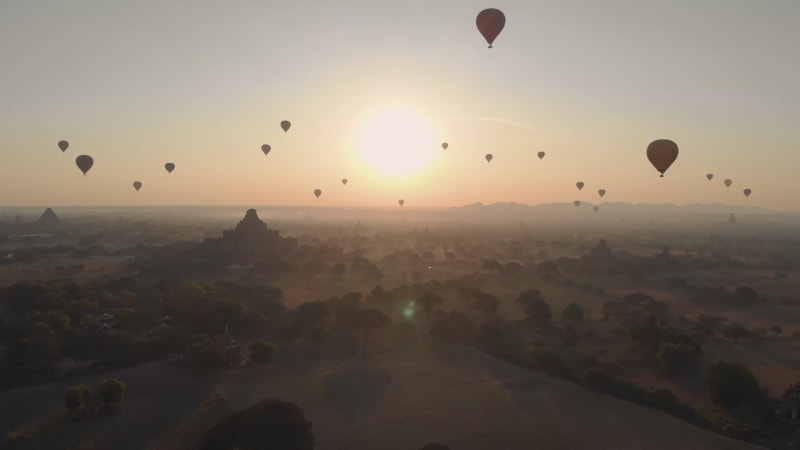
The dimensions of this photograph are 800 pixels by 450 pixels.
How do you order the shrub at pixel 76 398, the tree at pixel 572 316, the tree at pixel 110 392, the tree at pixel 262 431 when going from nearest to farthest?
1. the tree at pixel 262 431
2. the shrub at pixel 76 398
3. the tree at pixel 110 392
4. the tree at pixel 572 316

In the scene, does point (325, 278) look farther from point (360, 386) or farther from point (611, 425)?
point (611, 425)

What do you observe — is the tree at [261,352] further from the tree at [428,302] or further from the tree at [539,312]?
the tree at [539,312]

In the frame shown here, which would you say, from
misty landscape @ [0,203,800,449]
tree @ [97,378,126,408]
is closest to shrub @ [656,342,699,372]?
misty landscape @ [0,203,800,449]

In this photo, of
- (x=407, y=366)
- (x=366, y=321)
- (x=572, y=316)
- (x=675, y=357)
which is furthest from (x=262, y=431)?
(x=572, y=316)

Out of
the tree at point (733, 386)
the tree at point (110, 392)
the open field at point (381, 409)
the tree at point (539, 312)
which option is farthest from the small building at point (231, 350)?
the tree at point (733, 386)

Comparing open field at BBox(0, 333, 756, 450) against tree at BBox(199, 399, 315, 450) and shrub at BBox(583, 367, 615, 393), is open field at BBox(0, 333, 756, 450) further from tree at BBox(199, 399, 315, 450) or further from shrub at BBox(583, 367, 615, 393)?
tree at BBox(199, 399, 315, 450)

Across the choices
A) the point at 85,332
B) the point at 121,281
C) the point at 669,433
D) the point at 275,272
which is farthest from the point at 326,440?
the point at 275,272
